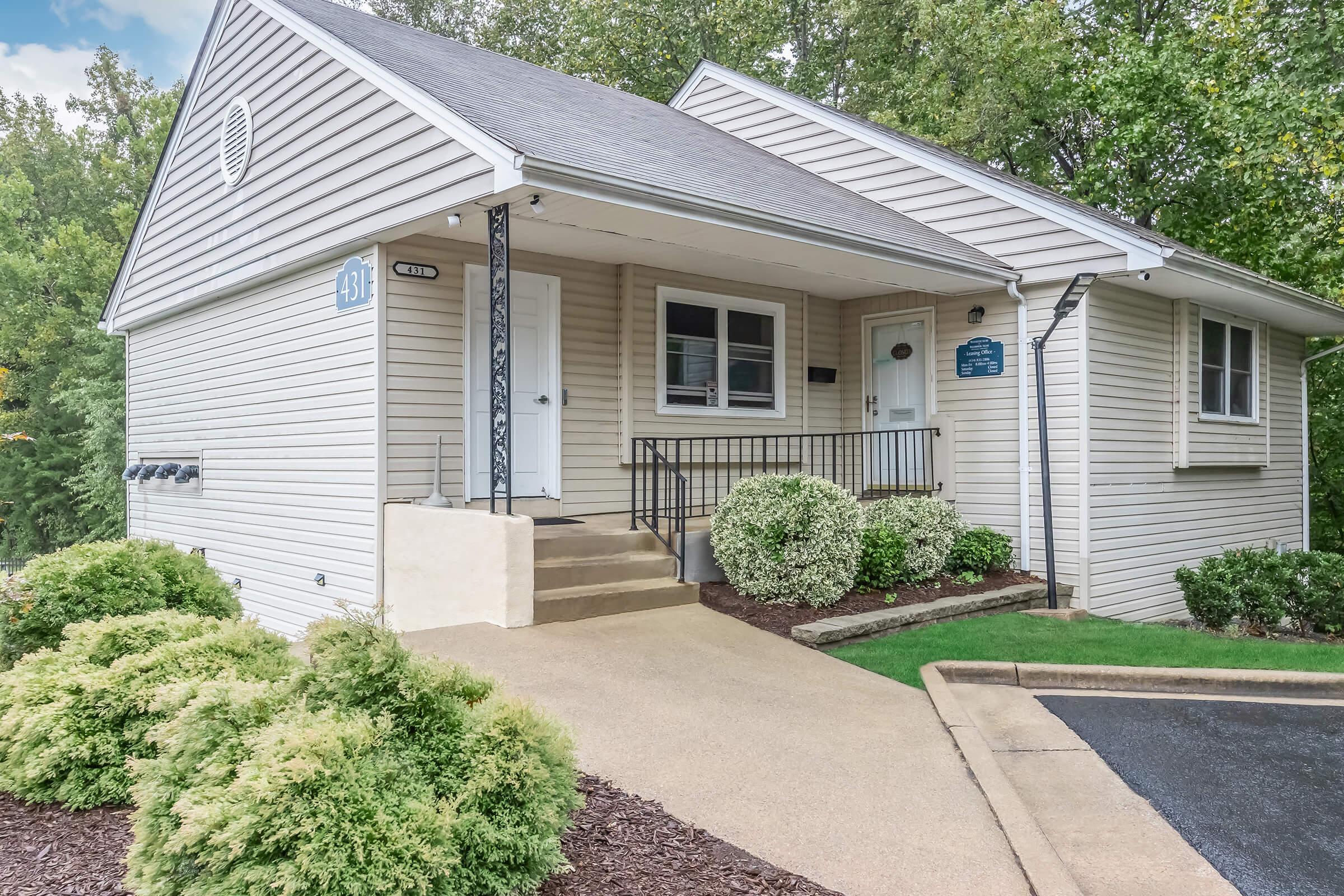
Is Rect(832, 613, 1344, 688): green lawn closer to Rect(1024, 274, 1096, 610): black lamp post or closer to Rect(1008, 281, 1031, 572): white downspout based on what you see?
Rect(1024, 274, 1096, 610): black lamp post

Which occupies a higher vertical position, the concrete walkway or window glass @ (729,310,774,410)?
window glass @ (729,310,774,410)

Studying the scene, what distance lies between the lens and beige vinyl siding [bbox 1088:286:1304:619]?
28.4ft

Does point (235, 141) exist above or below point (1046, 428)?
above

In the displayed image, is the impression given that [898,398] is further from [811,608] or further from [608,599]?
[608,599]

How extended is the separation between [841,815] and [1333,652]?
536 centimetres

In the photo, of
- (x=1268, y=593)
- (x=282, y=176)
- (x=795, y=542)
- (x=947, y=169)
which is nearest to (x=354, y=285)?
(x=282, y=176)

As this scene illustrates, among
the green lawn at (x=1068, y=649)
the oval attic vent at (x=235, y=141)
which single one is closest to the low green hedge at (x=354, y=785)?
the green lawn at (x=1068, y=649)

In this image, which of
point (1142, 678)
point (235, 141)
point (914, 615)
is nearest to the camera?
point (1142, 678)

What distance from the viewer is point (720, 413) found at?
9.08m

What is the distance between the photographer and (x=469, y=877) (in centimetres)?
243

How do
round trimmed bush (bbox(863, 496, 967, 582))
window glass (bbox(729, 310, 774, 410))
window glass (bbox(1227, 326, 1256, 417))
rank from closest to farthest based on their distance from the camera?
round trimmed bush (bbox(863, 496, 967, 582)) → window glass (bbox(729, 310, 774, 410)) → window glass (bbox(1227, 326, 1256, 417))

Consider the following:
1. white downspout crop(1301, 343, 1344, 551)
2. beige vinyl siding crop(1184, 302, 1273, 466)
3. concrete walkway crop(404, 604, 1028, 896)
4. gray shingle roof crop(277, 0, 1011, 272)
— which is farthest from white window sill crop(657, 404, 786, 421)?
white downspout crop(1301, 343, 1344, 551)

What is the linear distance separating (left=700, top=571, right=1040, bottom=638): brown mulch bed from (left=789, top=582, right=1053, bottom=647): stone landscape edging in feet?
0.29

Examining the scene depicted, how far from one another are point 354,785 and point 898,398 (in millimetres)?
8434
